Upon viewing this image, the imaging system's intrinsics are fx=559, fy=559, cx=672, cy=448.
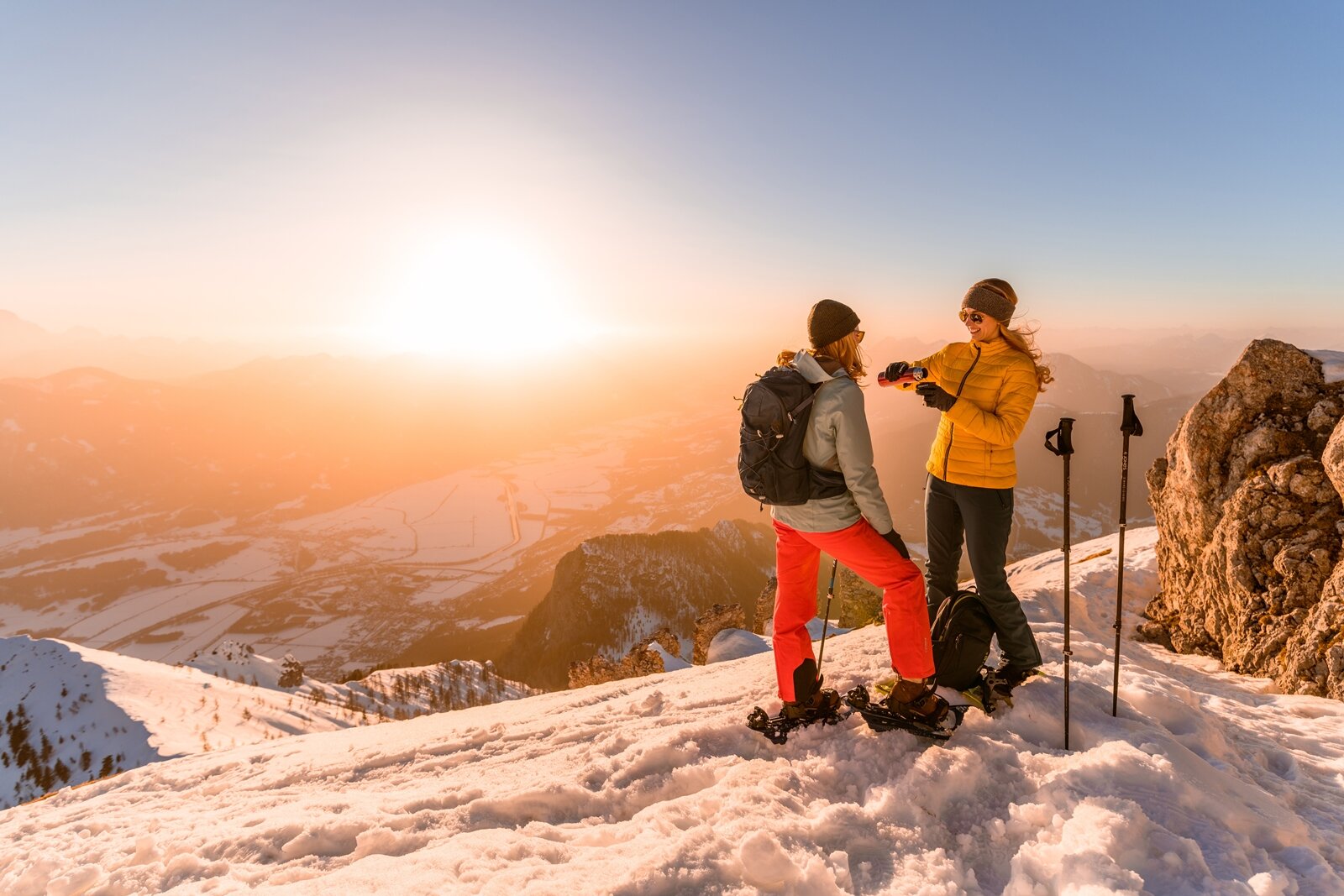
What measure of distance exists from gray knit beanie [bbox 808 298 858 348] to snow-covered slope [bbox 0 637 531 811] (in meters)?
40.6

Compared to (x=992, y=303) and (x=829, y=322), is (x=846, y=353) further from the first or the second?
(x=992, y=303)

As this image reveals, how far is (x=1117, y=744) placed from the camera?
4023 millimetres

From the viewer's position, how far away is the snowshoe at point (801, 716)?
16.7 feet

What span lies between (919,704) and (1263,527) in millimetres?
8144

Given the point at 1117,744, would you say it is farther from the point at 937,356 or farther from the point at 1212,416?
the point at 1212,416

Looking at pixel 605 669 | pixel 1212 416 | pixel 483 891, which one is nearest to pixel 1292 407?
pixel 1212 416

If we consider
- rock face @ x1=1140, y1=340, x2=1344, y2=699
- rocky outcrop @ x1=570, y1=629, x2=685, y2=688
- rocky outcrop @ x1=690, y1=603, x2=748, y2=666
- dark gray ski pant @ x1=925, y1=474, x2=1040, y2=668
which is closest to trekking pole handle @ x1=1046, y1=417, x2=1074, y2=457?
dark gray ski pant @ x1=925, y1=474, x2=1040, y2=668

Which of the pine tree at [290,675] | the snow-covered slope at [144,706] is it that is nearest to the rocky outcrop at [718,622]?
the snow-covered slope at [144,706]

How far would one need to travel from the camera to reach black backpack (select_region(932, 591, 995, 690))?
5.05m

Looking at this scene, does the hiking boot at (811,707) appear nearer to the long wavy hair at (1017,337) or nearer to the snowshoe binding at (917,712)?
the snowshoe binding at (917,712)

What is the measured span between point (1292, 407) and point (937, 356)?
320 inches

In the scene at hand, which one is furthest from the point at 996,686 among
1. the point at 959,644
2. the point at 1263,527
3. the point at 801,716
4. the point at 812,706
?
the point at 1263,527

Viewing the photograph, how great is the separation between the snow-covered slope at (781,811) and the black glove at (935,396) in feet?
8.88

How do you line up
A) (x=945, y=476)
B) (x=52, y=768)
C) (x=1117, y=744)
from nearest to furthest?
(x=1117, y=744) < (x=945, y=476) < (x=52, y=768)
